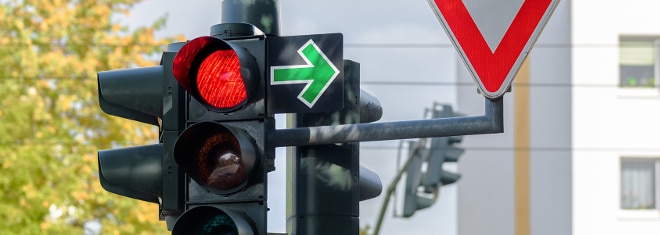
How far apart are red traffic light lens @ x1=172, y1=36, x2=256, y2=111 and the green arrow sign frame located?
4.3 inches

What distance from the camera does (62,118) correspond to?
20.3 metres

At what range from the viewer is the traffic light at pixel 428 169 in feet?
68.8

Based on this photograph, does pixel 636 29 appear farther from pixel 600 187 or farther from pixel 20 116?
pixel 20 116

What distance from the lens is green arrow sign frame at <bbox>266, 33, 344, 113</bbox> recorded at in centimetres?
403

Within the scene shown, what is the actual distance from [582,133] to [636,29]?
7.56ft

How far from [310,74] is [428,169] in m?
17.9

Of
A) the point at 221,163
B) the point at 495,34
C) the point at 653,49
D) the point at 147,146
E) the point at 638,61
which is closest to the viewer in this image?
the point at 495,34

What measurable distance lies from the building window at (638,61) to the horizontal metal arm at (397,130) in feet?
73.6

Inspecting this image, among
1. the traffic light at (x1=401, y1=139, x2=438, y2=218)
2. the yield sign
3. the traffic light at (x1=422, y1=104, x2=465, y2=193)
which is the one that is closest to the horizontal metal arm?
the yield sign

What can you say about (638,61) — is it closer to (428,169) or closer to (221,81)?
(428,169)

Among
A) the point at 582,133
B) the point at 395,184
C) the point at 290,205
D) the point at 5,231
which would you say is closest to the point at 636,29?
the point at 582,133

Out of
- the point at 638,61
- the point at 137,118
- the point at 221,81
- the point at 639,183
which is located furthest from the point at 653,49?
the point at 221,81

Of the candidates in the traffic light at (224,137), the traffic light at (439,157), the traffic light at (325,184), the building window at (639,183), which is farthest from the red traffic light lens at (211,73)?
the building window at (639,183)

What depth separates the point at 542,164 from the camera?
28.2 m
